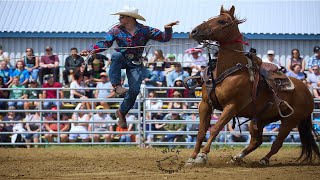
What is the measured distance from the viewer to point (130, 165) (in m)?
12.4

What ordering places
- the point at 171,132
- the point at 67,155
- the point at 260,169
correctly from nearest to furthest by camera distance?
the point at 260,169 < the point at 67,155 < the point at 171,132

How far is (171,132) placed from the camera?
1688 cm

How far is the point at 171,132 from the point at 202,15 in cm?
586

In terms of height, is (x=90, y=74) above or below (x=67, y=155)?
above

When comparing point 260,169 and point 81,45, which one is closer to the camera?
point 260,169

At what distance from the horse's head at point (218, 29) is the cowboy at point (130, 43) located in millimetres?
833

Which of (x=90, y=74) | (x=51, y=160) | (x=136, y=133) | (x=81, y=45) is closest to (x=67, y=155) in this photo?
(x=51, y=160)

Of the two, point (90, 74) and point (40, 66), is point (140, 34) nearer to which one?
point (90, 74)

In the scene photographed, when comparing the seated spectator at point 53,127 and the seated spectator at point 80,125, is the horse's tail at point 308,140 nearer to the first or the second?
the seated spectator at point 80,125

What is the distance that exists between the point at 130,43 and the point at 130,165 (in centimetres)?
176

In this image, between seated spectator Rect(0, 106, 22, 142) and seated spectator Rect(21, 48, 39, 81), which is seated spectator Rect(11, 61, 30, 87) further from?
seated spectator Rect(0, 106, 22, 142)

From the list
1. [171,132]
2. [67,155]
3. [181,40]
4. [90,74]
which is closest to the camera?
[67,155]

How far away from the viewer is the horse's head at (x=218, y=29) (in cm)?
1155

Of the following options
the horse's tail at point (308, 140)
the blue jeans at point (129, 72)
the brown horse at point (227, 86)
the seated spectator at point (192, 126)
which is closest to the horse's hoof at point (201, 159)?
the brown horse at point (227, 86)
